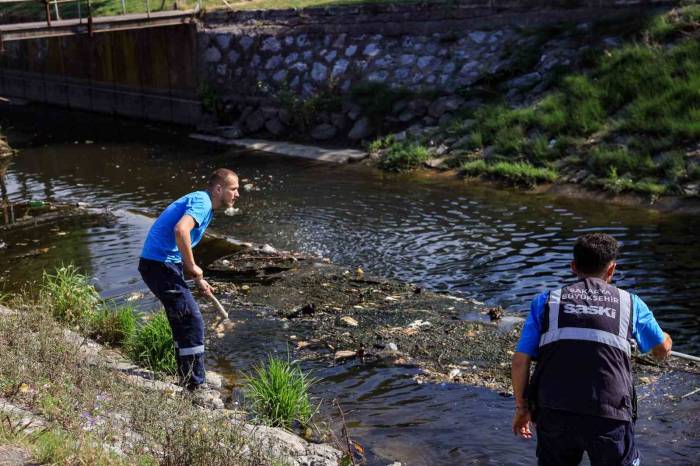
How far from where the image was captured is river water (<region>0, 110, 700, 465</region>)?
24.1 feet

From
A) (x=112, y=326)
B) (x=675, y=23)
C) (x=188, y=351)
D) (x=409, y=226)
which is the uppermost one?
(x=675, y=23)

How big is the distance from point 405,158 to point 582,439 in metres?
13.3

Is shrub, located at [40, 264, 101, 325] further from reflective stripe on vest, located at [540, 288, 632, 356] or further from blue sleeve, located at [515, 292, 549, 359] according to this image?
reflective stripe on vest, located at [540, 288, 632, 356]

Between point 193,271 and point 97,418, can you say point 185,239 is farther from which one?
point 97,418

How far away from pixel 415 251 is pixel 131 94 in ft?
54.9

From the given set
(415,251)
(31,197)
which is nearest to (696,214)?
(415,251)

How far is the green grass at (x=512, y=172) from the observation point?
1553 cm

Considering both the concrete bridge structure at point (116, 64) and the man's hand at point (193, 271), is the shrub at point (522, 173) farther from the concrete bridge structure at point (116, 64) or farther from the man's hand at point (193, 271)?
the concrete bridge structure at point (116, 64)

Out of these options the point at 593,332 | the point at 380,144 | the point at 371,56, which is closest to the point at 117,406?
the point at 593,332

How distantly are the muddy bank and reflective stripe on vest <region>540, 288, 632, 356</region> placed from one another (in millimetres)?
3182

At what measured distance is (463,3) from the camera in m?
20.6

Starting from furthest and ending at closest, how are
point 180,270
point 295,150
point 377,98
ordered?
point 295,150 < point 377,98 < point 180,270

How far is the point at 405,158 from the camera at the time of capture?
58.1ft

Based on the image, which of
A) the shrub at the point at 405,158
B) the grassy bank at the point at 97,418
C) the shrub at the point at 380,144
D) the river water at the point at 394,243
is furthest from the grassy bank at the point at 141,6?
the grassy bank at the point at 97,418
